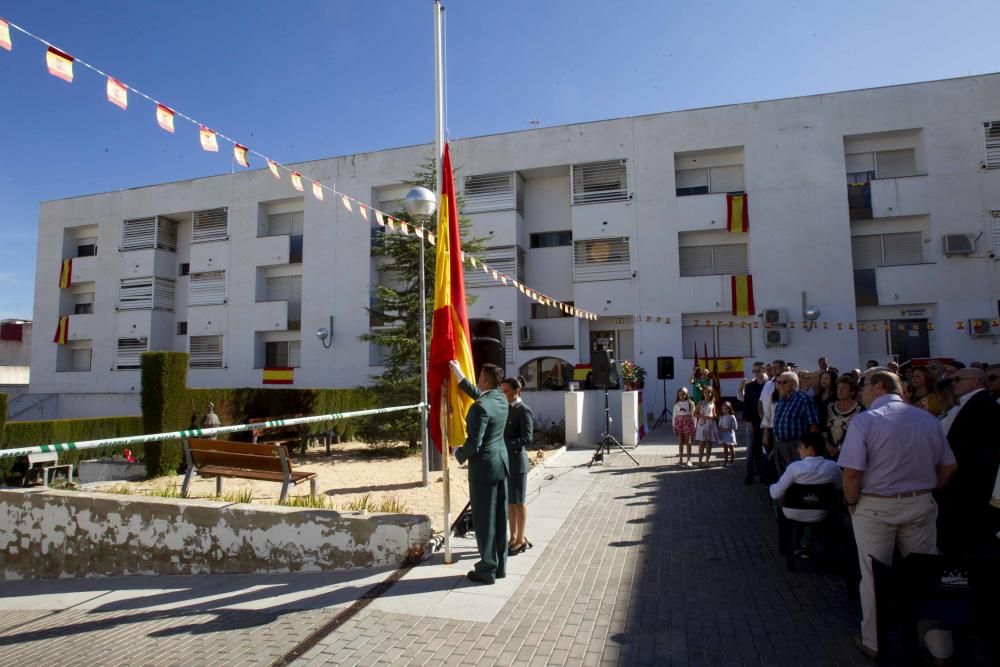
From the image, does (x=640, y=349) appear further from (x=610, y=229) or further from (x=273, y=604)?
(x=273, y=604)

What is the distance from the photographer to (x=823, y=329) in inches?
762

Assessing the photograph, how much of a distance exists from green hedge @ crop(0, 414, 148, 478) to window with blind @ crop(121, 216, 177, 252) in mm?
15316

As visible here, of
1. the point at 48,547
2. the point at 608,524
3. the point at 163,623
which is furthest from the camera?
the point at 608,524

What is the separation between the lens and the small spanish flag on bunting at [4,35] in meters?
4.90

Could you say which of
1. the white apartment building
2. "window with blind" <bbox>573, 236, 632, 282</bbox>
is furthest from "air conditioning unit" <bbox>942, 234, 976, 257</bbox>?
"window with blind" <bbox>573, 236, 632, 282</bbox>

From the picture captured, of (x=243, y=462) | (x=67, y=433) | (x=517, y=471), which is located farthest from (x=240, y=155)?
(x=67, y=433)

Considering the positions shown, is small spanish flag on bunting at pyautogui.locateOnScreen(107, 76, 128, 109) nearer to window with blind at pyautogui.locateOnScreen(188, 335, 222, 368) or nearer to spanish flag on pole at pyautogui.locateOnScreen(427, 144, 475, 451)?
spanish flag on pole at pyautogui.locateOnScreen(427, 144, 475, 451)

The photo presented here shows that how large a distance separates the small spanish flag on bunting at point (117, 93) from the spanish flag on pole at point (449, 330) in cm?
349

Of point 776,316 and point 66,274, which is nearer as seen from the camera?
point 776,316

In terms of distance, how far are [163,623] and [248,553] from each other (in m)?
1.02

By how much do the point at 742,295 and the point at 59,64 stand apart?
63.6 feet

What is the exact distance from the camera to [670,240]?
21.1m

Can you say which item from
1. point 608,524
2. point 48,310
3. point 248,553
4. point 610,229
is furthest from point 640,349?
point 48,310

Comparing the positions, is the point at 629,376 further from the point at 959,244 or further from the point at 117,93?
the point at 117,93
